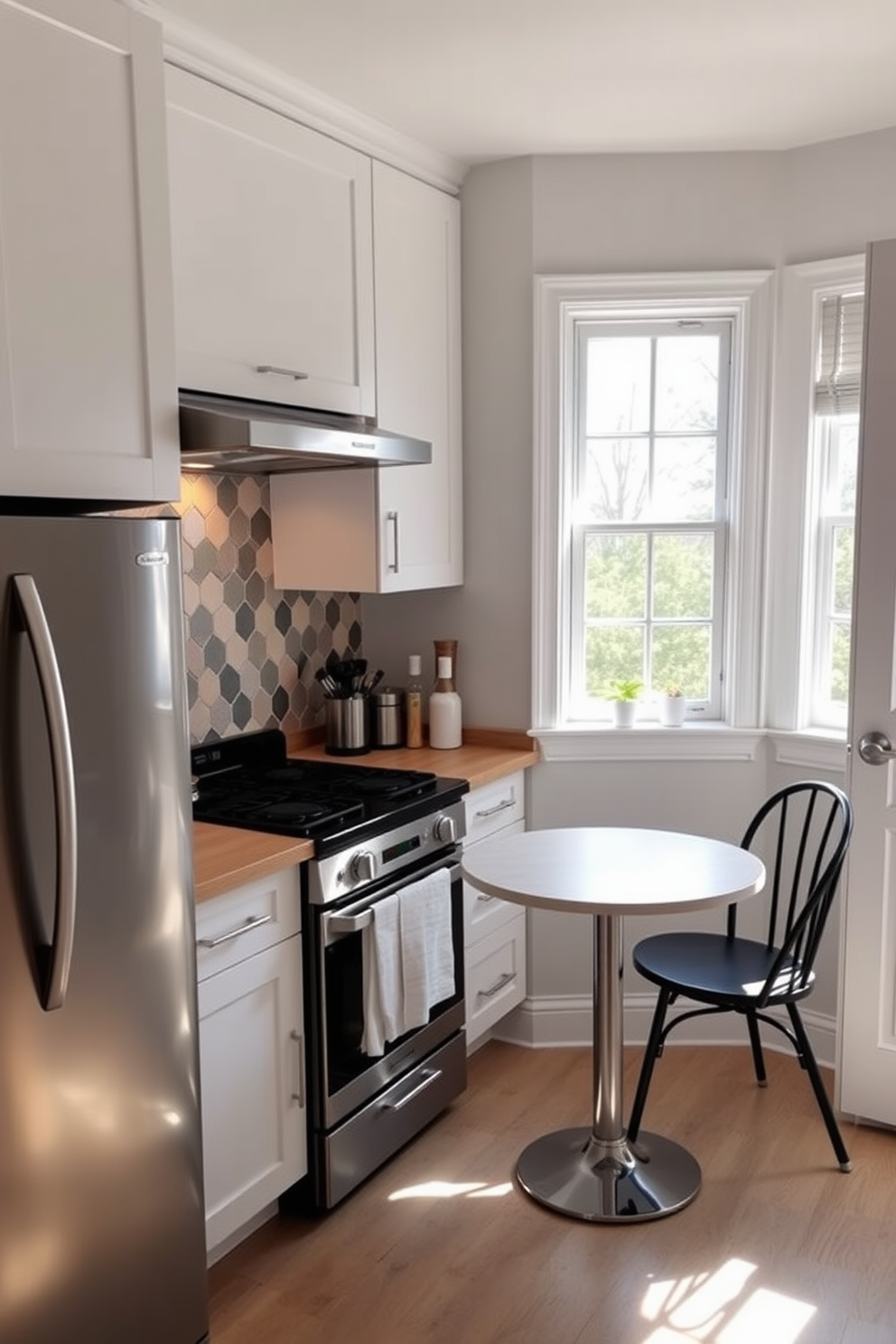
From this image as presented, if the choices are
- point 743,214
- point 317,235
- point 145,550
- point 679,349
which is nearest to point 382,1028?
point 145,550

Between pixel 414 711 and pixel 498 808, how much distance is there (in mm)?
395

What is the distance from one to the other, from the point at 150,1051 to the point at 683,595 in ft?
7.04

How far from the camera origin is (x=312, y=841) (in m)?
2.37

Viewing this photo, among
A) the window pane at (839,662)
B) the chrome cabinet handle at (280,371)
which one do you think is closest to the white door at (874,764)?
the window pane at (839,662)

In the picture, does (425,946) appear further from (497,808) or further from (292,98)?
(292,98)

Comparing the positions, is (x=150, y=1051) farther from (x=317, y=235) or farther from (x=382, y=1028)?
(x=317, y=235)

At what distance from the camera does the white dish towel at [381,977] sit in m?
2.53

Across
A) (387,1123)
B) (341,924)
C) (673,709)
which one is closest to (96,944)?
(341,924)

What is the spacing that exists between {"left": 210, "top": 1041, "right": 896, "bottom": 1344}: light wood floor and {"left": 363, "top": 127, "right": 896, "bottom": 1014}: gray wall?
0.62 m

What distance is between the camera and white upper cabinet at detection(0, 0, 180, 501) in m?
1.75

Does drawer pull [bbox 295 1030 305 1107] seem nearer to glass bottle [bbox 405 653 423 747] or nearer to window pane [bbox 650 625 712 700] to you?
glass bottle [bbox 405 653 423 747]

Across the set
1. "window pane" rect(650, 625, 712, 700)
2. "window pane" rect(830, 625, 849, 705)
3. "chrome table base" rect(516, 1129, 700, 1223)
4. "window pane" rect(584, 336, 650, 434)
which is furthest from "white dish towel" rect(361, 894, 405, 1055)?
"window pane" rect(584, 336, 650, 434)

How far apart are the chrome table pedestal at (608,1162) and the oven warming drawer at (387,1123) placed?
0.27 metres

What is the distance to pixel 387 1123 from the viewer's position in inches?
105
